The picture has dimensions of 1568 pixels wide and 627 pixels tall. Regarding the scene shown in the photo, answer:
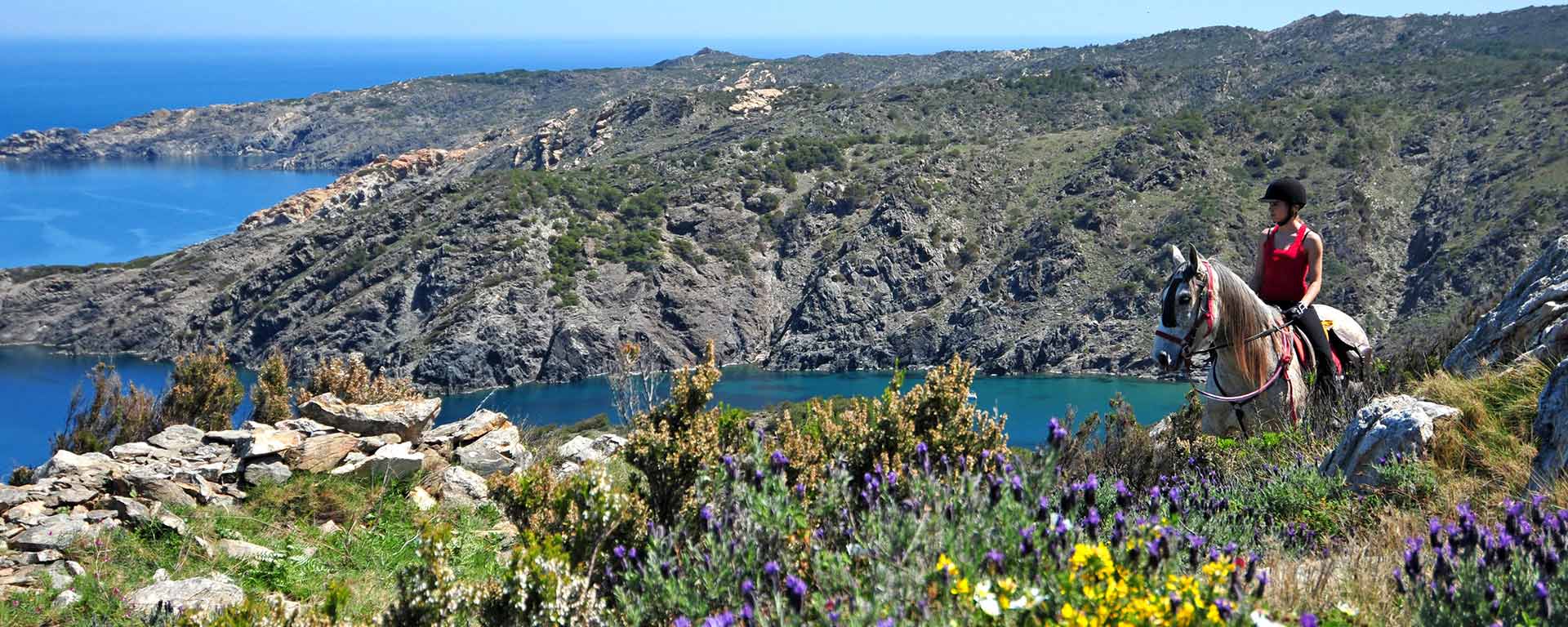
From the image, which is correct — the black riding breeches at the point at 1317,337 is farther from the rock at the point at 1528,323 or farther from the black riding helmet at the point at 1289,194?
the rock at the point at 1528,323

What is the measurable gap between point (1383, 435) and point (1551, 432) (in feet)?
2.20

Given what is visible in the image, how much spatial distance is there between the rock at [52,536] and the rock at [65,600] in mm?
835

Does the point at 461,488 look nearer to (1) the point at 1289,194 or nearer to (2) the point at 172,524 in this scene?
(2) the point at 172,524

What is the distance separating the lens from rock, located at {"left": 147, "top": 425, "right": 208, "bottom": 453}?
900 cm

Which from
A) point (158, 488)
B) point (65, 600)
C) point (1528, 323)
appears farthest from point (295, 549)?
point (1528, 323)

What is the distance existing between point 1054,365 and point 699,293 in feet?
69.5

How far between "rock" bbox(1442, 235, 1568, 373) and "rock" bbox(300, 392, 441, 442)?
8.23 m

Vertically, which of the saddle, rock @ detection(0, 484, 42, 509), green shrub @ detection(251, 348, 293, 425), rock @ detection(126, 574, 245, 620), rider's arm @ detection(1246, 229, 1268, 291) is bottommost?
green shrub @ detection(251, 348, 293, 425)

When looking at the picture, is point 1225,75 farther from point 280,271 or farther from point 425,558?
point 425,558

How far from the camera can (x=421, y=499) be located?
25.8ft

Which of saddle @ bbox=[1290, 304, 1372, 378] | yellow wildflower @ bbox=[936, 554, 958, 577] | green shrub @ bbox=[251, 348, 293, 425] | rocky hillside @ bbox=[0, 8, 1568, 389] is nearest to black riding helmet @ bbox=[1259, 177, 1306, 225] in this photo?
saddle @ bbox=[1290, 304, 1372, 378]

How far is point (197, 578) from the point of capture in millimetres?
6027

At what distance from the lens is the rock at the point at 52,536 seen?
6531mm

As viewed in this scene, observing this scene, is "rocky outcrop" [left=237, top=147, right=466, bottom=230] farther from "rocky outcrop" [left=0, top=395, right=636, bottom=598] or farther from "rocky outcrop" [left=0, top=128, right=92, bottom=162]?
"rocky outcrop" [left=0, top=395, right=636, bottom=598]
